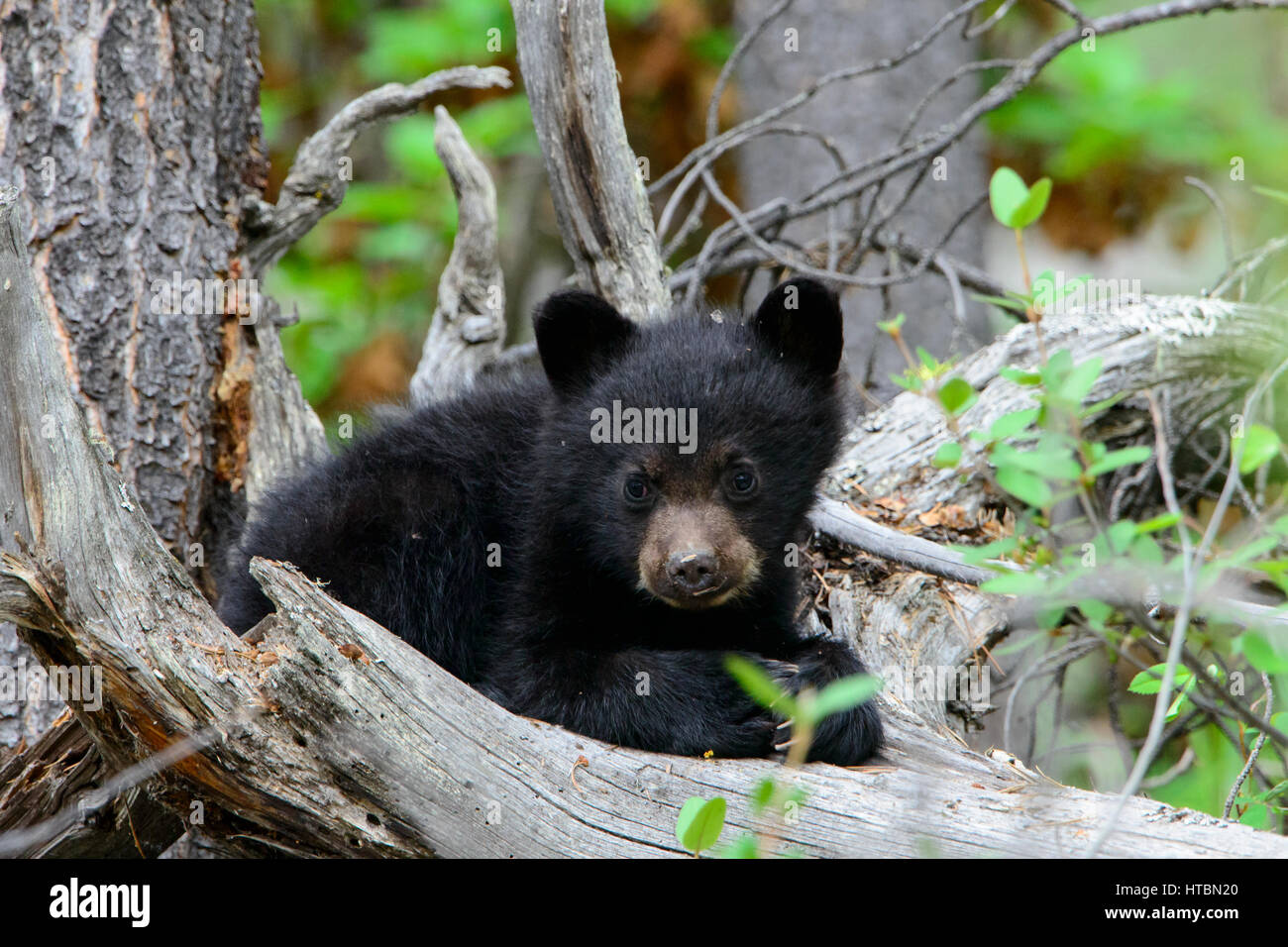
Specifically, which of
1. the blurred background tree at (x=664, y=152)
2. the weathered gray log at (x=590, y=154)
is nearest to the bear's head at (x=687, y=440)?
the weathered gray log at (x=590, y=154)

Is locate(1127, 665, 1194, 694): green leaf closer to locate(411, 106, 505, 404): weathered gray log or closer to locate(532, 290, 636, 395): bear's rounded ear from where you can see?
locate(532, 290, 636, 395): bear's rounded ear

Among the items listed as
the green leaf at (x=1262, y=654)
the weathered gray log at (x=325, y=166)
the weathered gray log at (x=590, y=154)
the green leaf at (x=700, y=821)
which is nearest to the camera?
the green leaf at (x=1262, y=654)

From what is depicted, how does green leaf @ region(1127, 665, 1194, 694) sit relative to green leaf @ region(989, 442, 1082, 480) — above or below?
below

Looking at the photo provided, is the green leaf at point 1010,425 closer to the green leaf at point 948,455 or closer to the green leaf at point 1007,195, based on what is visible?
the green leaf at point 948,455

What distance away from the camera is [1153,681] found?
303cm

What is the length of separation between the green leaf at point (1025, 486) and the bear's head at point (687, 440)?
139 centimetres

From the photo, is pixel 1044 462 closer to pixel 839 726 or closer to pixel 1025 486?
pixel 1025 486

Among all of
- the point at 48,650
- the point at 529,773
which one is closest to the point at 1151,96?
the point at 529,773

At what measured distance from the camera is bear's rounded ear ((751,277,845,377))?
3.90 m

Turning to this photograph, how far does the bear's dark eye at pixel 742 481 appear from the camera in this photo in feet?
12.4

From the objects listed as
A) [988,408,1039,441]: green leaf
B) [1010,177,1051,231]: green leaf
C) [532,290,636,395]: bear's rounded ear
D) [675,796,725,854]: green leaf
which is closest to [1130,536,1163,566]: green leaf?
[988,408,1039,441]: green leaf

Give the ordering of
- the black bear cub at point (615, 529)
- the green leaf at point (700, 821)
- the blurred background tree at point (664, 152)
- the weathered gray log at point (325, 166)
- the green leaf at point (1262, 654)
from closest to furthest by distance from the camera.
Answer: the green leaf at point (1262, 654) → the green leaf at point (700, 821) → the black bear cub at point (615, 529) → the weathered gray log at point (325, 166) → the blurred background tree at point (664, 152)

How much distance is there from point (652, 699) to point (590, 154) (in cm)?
224
